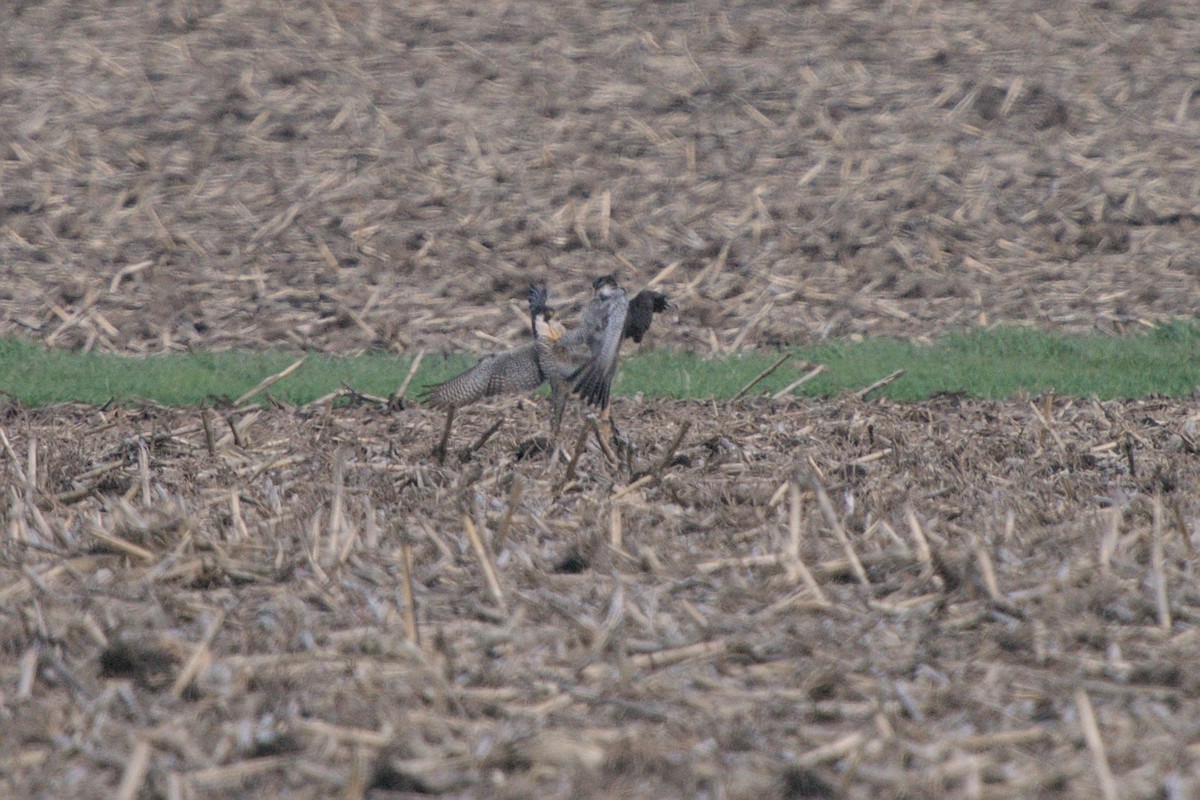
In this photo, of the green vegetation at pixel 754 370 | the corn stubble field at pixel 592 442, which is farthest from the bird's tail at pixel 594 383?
the green vegetation at pixel 754 370

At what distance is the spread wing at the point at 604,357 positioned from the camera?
727 cm

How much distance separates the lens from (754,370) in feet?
32.3

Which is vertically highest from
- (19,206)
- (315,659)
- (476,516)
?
(315,659)

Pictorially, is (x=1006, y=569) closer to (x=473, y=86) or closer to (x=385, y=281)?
(x=385, y=281)

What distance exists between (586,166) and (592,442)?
629 centimetres

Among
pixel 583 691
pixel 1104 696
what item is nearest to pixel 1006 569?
pixel 1104 696

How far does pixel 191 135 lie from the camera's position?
545 inches

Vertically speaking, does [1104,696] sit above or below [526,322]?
above

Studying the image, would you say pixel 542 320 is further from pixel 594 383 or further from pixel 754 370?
pixel 754 370

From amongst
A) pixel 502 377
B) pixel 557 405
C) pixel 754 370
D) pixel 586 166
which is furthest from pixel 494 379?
pixel 586 166

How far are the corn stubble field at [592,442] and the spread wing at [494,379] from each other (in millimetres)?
306

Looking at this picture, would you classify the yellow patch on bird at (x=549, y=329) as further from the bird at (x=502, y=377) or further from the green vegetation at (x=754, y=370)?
the green vegetation at (x=754, y=370)

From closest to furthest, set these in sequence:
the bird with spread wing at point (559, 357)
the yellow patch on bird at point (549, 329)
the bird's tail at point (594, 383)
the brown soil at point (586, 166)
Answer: the bird's tail at point (594, 383), the bird with spread wing at point (559, 357), the yellow patch on bird at point (549, 329), the brown soil at point (586, 166)

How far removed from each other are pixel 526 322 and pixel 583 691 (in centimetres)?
717
